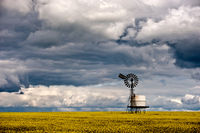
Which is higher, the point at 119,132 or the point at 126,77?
the point at 126,77

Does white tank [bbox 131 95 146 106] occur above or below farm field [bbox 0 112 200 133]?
above

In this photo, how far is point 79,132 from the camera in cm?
3466

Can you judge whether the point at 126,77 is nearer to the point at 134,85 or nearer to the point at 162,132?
the point at 134,85

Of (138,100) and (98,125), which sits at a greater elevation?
(138,100)

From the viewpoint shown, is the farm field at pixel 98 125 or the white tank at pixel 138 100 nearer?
the farm field at pixel 98 125

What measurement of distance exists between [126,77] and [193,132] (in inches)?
2947

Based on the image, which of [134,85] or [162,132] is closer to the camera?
[162,132]

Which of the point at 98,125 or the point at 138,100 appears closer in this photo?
the point at 98,125

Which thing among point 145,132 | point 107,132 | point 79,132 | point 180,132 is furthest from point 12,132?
point 180,132

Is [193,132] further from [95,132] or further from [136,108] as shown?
[136,108]

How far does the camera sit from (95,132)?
3503 cm

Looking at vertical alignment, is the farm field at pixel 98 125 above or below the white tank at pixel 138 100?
below

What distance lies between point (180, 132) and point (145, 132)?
4.93 m

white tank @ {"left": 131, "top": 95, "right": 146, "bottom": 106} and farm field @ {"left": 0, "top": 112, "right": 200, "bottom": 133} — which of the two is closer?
farm field @ {"left": 0, "top": 112, "right": 200, "bottom": 133}
